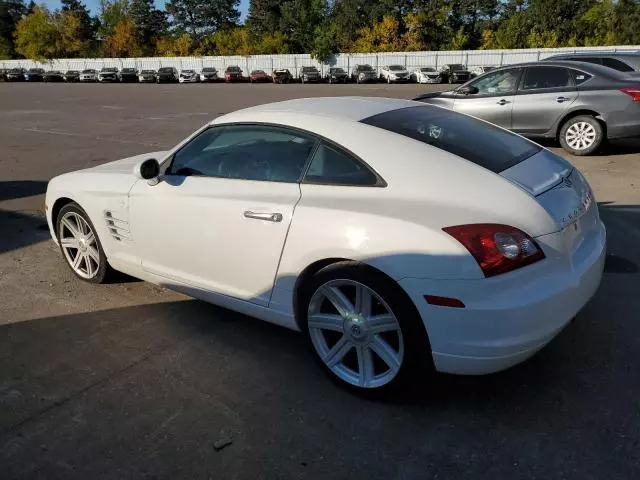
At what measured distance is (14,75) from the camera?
64.6m

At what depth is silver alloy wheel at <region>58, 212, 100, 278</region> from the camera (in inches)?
177

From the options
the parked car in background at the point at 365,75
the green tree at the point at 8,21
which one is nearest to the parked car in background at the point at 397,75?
the parked car in background at the point at 365,75

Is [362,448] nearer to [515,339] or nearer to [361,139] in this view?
[515,339]

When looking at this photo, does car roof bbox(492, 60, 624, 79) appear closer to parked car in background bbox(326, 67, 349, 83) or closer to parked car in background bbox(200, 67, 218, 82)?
parked car in background bbox(326, 67, 349, 83)

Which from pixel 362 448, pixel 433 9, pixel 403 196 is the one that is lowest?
pixel 362 448

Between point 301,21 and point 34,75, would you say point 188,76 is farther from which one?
point 301,21

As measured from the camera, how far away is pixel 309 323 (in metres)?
3.11

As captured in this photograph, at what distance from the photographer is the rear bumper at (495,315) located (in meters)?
2.53

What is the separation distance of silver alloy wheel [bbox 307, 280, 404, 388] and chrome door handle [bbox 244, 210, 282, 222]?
0.46 metres

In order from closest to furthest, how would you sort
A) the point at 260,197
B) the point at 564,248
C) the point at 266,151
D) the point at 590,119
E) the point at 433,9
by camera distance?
1. the point at 564,248
2. the point at 260,197
3. the point at 266,151
4. the point at 590,119
5. the point at 433,9

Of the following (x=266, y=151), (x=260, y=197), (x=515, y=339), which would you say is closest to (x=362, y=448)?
(x=515, y=339)

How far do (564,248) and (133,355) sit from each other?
2.53 meters

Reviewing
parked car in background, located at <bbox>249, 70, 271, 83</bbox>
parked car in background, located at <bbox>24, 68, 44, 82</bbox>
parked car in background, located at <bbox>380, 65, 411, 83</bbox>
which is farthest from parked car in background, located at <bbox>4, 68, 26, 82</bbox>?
parked car in background, located at <bbox>380, 65, 411, 83</bbox>

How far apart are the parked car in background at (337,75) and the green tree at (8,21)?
71.4 metres
